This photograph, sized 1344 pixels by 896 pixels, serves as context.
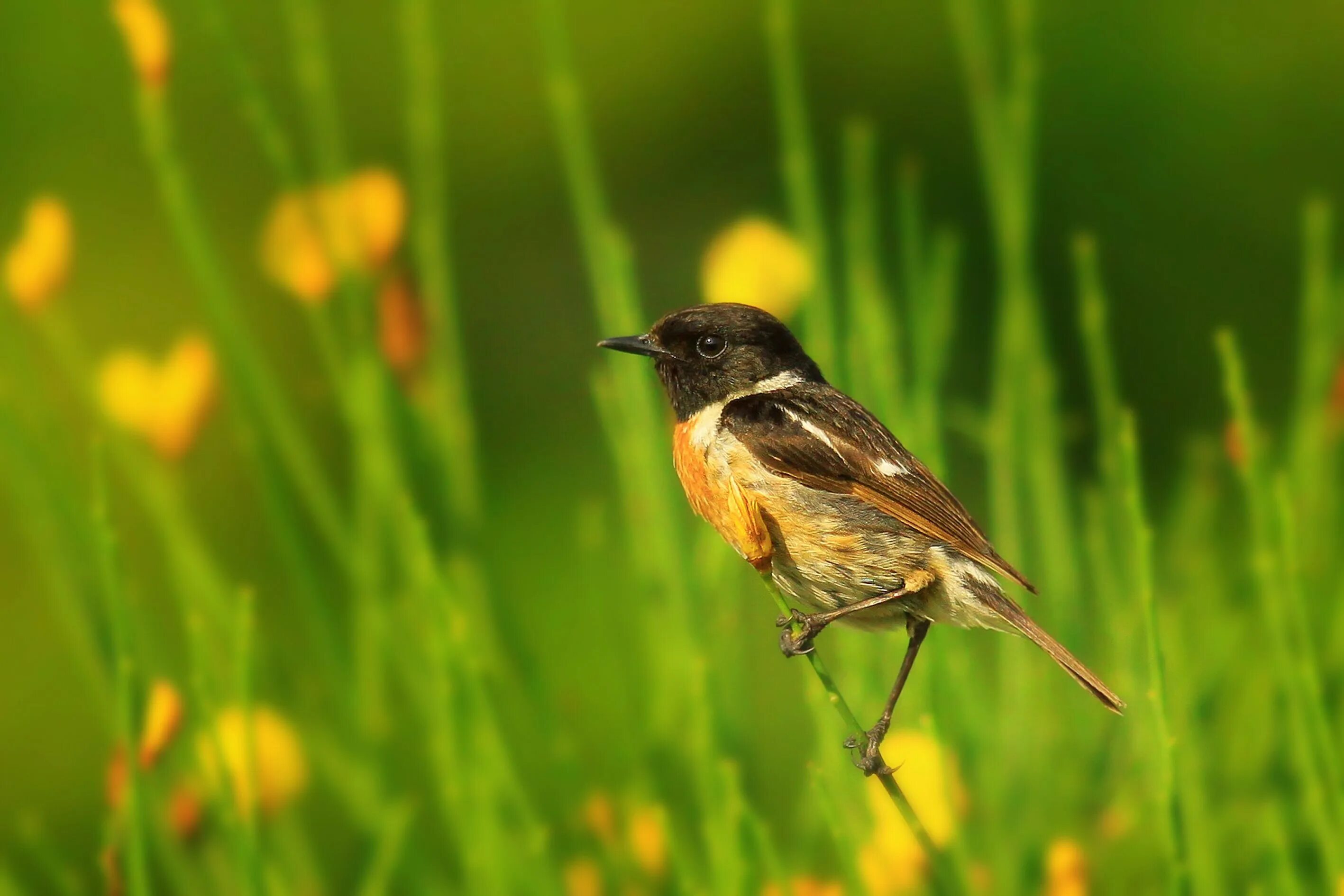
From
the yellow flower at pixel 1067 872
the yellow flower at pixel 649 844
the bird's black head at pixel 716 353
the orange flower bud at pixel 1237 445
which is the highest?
the bird's black head at pixel 716 353

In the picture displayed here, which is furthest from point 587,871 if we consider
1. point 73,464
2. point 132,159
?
point 132,159

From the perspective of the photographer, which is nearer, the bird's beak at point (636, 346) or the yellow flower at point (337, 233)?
the bird's beak at point (636, 346)

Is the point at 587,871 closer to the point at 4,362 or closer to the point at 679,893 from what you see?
the point at 679,893

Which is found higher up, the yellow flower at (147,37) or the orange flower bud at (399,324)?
the yellow flower at (147,37)

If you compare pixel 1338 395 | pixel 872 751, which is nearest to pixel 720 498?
pixel 872 751

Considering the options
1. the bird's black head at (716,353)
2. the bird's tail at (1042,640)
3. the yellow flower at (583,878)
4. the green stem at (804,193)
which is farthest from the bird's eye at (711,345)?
the yellow flower at (583,878)

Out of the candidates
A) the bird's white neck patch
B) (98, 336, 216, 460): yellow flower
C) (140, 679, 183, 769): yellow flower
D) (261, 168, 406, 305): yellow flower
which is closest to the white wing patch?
the bird's white neck patch

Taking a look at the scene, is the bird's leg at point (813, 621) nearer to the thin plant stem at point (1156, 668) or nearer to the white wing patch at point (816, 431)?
the white wing patch at point (816, 431)
